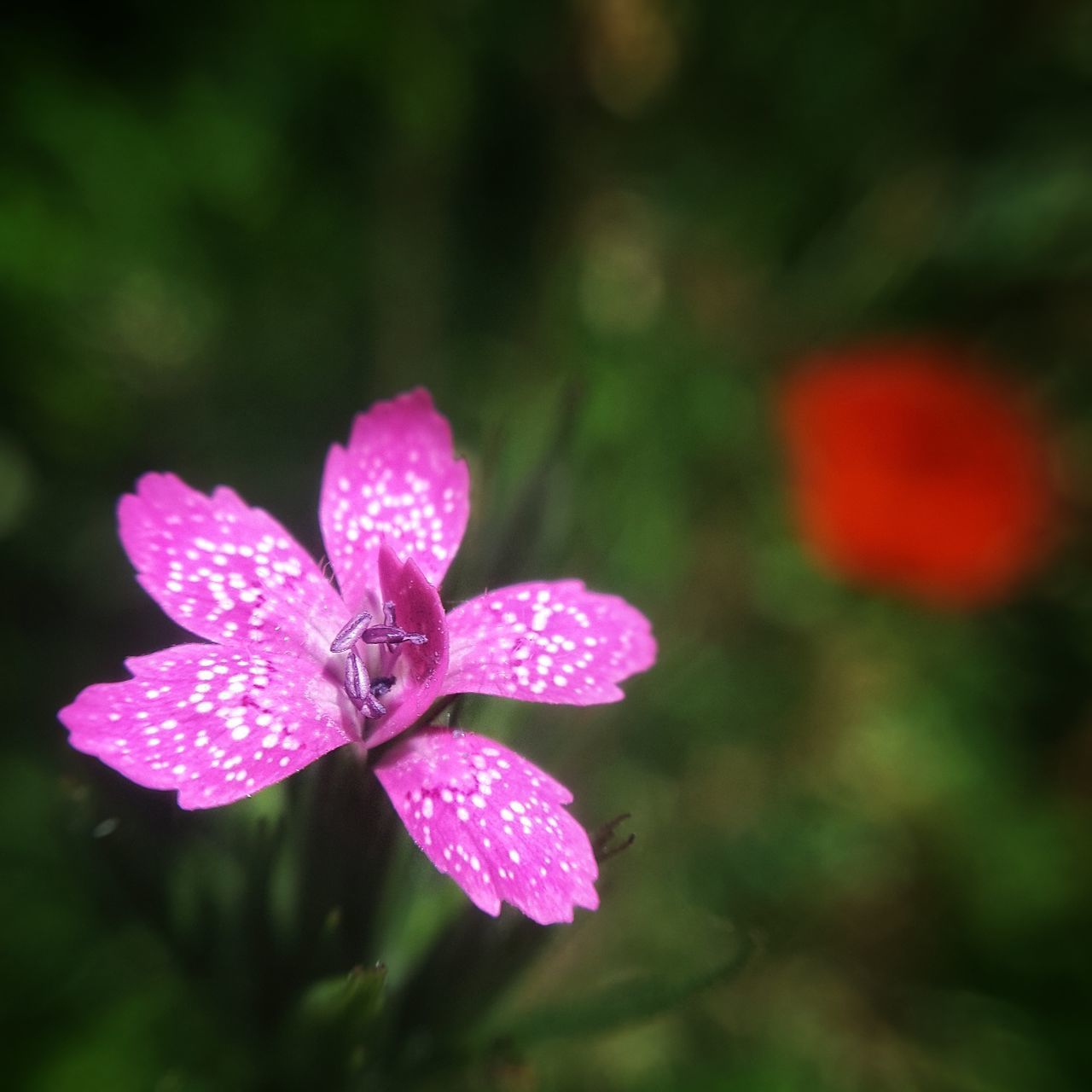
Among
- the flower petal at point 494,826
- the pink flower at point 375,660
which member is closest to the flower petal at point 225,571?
the pink flower at point 375,660

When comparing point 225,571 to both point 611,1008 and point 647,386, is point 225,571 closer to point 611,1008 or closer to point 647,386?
point 611,1008

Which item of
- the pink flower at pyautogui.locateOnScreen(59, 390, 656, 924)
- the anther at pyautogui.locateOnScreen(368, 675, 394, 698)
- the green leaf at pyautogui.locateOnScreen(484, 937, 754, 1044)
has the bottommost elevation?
the green leaf at pyautogui.locateOnScreen(484, 937, 754, 1044)

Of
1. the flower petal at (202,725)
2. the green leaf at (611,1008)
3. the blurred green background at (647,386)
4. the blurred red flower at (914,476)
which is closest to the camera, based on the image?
the flower petal at (202,725)

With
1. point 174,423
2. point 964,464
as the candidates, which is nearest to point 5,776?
point 174,423

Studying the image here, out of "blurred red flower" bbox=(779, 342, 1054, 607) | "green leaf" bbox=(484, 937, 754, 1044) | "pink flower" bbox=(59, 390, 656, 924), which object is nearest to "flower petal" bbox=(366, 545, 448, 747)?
"pink flower" bbox=(59, 390, 656, 924)

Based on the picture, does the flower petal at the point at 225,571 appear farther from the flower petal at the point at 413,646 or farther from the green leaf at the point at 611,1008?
the green leaf at the point at 611,1008

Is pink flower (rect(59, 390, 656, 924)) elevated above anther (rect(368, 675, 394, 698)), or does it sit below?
above

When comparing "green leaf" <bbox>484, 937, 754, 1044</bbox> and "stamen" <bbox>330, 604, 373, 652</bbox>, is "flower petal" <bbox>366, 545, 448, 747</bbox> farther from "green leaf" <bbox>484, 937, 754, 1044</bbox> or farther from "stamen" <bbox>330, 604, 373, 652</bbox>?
"green leaf" <bbox>484, 937, 754, 1044</bbox>

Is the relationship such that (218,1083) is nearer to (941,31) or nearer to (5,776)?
(5,776)
